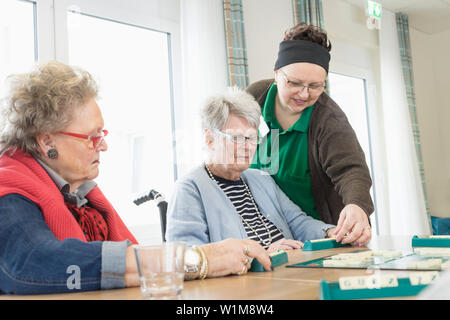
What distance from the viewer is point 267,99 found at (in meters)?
2.22

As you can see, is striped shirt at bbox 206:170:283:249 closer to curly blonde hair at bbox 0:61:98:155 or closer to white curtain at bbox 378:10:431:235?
curly blonde hair at bbox 0:61:98:155

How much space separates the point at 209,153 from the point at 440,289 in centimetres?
153

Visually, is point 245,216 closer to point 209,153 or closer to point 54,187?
point 209,153

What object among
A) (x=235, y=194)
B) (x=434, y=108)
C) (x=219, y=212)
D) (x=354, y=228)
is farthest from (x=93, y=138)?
(x=434, y=108)

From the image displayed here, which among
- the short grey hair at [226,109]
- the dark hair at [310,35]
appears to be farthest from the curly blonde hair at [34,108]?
Result: the dark hair at [310,35]

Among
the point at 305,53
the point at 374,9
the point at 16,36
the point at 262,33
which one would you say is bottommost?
the point at 305,53

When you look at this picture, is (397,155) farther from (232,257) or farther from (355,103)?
(232,257)

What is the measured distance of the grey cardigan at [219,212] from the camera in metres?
1.58

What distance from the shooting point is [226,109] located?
1.83m

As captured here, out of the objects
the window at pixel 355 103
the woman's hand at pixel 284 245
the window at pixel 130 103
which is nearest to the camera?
the woman's hand at pixel 284 245

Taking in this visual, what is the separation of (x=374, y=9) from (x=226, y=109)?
3.95m

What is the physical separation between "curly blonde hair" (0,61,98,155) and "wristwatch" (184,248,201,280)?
474mm

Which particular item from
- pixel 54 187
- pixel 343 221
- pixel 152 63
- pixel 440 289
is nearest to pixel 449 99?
pixel 152 63

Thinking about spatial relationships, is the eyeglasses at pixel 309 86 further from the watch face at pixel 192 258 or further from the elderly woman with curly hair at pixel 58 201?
the watch face at pixel 192 258
